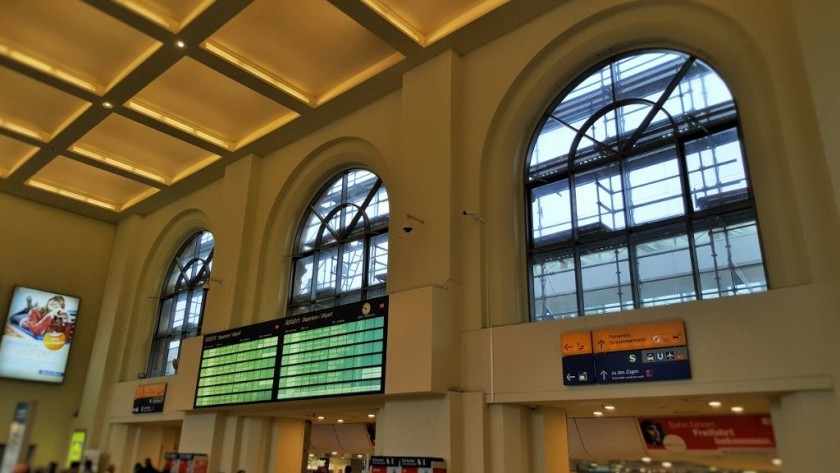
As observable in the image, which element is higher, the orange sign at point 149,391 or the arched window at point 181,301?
the arched window at point 181,301

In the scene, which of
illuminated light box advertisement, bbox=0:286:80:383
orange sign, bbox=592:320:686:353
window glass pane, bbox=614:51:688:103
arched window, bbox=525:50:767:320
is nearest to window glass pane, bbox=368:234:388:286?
arched window, bbox=525:50:767:320

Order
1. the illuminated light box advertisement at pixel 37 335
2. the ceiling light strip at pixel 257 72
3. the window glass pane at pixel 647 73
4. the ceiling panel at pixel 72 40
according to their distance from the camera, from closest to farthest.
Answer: the window glass pane at pixel 647 73 → the ceiling panel at pixel 72 40 → the ceiling light strip at pixel 257 72 → the illuminated light box advertisement at pixel 37 335

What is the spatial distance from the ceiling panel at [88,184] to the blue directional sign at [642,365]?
1276 centimetres

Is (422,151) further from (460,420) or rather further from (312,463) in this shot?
(312,463)

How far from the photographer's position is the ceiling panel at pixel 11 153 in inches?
542

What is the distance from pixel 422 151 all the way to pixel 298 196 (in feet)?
13.1

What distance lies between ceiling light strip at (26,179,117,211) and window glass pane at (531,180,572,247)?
42.4 feet

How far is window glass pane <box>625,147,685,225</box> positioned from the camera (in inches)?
294

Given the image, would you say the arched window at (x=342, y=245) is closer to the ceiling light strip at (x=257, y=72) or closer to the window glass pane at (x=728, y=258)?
the ceiling light strip at (x=257, y=72)

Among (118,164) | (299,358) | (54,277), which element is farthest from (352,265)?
(54,277)

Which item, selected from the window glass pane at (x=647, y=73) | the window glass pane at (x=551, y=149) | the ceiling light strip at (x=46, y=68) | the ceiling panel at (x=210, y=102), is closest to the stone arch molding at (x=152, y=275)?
the ceiling panel at (x=210, y=102)

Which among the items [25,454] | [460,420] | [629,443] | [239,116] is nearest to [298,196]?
[239,116]

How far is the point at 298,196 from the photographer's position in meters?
12.5

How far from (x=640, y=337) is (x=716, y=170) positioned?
2.29 m
